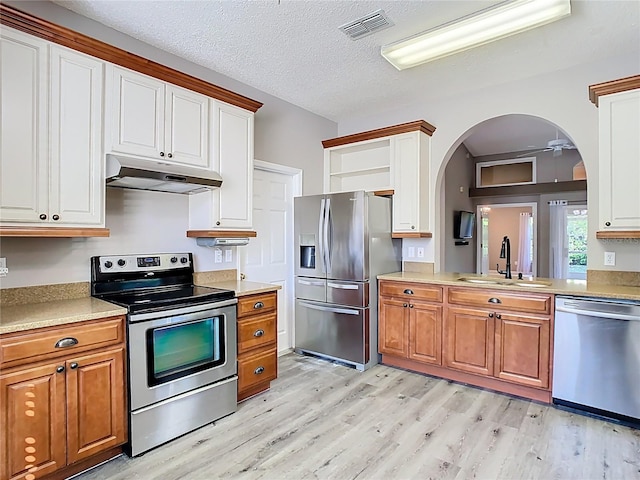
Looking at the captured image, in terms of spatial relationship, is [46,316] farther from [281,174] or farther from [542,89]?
[542,89]

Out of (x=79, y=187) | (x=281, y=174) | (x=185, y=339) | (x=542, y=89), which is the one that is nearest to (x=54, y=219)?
(x=79, y=187)

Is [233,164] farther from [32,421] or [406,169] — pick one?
[32,421]

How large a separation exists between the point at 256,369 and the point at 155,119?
2030 millimetres

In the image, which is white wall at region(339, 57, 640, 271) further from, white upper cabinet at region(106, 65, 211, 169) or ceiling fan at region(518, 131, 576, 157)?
ceiling fan at region(518, 131, 576, 157)

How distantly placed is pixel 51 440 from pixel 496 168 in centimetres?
788

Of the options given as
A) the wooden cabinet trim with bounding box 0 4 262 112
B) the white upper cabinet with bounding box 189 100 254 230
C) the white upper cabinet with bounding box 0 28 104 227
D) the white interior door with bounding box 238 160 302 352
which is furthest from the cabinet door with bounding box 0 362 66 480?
the white interior door with bounding box 238 160 302 352

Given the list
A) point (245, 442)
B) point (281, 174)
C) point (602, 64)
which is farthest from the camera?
point (281, 174)

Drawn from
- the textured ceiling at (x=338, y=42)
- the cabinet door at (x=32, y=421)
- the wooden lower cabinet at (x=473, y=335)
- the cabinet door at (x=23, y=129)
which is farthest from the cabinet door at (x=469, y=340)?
the cabinet door at (x=23, y=129)

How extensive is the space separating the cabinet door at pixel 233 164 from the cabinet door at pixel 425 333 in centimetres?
178

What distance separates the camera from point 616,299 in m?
2.57

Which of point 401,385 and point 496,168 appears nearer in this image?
point 401,385

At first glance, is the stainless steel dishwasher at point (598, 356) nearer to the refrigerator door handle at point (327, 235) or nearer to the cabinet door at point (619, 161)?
the cabinet door at point (619, 161)

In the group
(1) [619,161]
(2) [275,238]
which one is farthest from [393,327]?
(1) [619,161]

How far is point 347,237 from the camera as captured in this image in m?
3.69
